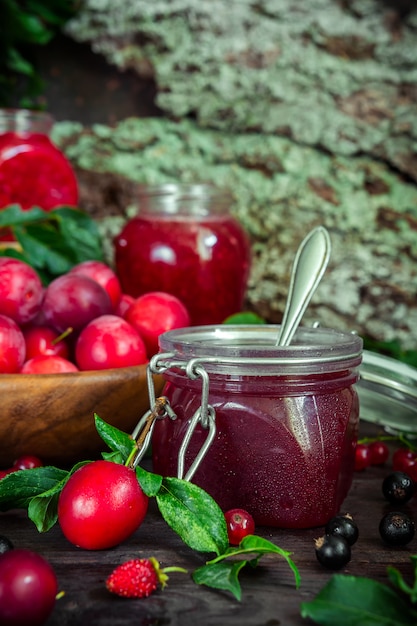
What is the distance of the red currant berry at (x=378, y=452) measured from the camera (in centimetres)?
95

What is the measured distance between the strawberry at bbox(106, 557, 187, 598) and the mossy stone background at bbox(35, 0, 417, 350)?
1.07m

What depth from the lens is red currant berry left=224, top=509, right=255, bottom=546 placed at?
66 centimetres

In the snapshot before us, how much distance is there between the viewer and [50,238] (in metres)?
1.23

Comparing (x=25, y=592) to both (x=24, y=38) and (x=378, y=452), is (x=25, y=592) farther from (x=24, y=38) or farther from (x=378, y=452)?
(x=24, y=38)

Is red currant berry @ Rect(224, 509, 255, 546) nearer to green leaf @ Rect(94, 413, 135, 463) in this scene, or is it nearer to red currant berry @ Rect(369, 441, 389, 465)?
green leaf @ Rect(94, 413, 135, 463)

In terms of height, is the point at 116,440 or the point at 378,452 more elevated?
the point at 116,440

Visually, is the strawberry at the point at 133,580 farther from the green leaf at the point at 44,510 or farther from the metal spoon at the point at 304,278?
the metal spoon at the point at 304,278

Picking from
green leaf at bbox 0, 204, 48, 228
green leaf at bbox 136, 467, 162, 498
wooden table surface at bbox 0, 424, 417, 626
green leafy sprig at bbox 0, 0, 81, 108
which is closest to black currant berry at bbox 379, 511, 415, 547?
wooden table surface at bbox 0, 424, 417, 626

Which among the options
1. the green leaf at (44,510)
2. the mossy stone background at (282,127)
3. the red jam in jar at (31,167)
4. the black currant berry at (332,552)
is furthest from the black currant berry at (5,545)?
the mossy stone background at (282,127)

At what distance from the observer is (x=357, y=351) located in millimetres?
758

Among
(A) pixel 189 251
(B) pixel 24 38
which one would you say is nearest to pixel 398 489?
(A) pixel 189 251

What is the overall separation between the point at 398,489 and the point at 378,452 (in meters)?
0.16

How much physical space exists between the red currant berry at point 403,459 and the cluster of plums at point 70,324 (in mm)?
345

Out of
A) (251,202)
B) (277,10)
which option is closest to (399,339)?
(251,202)
